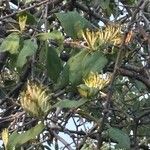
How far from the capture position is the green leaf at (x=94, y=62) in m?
1.19

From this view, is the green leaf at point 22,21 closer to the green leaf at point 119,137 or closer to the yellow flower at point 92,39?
the yellow flower at point 92,39

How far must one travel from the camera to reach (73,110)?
Answer: 46.7 inches

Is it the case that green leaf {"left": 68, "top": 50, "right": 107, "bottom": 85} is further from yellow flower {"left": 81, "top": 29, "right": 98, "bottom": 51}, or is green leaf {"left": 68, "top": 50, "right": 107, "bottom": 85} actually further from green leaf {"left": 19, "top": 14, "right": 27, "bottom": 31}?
green leaf {"left": 19, "top": 14, "right": 27, "bottom": 31}

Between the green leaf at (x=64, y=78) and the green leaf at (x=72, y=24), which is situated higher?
the green leaf at (x=72, y=24)

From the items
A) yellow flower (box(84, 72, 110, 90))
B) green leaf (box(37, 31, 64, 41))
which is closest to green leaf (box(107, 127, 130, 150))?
yellow flower (box(84, 72, 110, 90))

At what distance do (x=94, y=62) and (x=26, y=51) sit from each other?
0.17 meters

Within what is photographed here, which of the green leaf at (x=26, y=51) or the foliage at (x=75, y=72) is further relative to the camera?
the green leaf at (x=26, y=51)

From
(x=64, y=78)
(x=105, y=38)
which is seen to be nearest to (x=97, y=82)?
(x=105, y=38)

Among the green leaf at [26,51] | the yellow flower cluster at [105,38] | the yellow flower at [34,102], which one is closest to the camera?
the yellow flower at [34,102]

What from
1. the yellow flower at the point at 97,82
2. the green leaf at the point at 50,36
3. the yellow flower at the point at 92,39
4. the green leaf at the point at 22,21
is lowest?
the yellow flower at the point at 97,82

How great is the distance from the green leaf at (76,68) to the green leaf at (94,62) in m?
0.02

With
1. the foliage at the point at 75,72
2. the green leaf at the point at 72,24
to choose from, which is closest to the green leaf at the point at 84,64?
the foliage at the point at 75,72

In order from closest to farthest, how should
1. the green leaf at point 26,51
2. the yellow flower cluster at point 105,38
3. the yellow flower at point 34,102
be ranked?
the yellow flower at point 34,102
the yellow flower cluster at point 105,38
the green leaf at point 26,51

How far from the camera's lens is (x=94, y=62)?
3.90 ft
